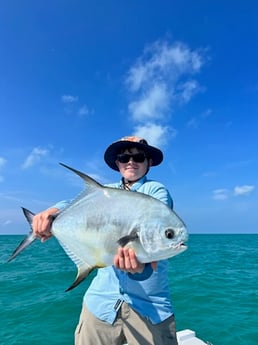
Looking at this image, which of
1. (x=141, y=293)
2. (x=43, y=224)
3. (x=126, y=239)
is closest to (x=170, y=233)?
(x=126, y=239)

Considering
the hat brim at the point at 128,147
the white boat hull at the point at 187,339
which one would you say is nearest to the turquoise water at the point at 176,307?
the white boat hull at the point at 187,339

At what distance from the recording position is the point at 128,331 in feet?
8.42

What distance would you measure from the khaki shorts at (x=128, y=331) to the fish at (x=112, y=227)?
675 millimetres

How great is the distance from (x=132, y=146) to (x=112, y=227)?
3.04 feet

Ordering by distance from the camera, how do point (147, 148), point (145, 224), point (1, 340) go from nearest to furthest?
point (145, 224)
point (147, 148)
point (1, 340)

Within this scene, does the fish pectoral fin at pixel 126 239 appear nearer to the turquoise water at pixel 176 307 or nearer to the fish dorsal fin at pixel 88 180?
the fish dorsal fin at pixel 88 180

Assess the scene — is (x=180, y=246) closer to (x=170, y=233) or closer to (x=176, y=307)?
(x=170, y=233)

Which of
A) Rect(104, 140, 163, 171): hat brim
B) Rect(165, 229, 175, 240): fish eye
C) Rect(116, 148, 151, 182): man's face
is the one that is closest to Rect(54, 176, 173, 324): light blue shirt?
Rect(116, 148, 151, 182): man's face

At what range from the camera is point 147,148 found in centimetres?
277

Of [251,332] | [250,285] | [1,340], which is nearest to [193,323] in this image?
[251,332]

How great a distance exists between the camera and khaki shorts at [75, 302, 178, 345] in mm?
2525

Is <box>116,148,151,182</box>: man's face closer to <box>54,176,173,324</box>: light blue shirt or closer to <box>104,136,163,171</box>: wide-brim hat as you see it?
<box>104,136,163,171</box>: wide-brim hat

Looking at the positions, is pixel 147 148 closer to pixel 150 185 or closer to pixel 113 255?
pixel 150 185

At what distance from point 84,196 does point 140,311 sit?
1000mm
